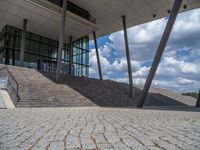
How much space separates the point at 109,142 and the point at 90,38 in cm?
3057

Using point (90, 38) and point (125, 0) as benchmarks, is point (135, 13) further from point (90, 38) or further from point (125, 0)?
point (90, 38)

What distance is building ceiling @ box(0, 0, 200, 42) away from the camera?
67.8 ft

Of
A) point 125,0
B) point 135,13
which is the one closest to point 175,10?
point 125,0

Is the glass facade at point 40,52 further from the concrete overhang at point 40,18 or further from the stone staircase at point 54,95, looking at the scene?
the stone staircase at point 54,95

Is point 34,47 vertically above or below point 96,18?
below

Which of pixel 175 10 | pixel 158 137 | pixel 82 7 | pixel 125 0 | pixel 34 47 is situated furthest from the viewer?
pixel 34 47

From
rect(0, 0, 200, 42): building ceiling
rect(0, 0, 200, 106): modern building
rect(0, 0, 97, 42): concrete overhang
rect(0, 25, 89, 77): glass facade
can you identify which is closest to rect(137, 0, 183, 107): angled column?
rect(0, 0, 200, 106): modern building

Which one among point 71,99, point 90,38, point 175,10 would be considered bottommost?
point 71,99

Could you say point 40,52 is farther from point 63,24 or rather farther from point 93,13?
point 63,24

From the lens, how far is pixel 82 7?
22.6 metres

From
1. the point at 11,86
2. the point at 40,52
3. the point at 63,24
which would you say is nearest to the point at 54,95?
A: the point at 11,86

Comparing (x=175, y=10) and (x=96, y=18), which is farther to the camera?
(x=96, y=18)

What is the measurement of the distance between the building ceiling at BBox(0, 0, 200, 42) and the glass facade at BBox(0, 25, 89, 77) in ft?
5.05

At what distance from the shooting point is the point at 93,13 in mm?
24234
